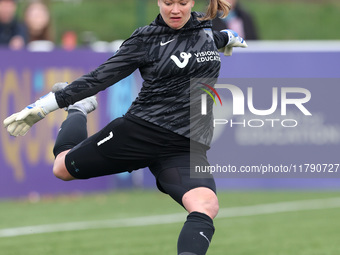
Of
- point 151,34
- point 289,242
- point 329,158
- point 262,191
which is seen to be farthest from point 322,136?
point 151,34

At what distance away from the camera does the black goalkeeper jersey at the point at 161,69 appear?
6.04m

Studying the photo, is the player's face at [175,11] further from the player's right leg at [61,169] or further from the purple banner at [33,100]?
the purple banner at [33,100]

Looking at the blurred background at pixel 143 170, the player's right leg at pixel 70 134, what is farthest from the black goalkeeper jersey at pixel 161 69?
the blurred background at pixel 143 170

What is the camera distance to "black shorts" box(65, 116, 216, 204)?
20.1 ft

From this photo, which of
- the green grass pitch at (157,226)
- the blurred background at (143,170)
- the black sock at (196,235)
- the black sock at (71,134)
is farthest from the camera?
the blurred background at (143,170)

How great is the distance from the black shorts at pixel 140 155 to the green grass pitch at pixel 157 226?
1.73 m

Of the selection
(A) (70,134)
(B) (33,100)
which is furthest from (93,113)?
(A) (70,134)

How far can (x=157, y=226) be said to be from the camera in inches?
378

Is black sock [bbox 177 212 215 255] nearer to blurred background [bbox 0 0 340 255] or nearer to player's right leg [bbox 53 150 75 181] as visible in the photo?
player's right leg [bbox 53 150 75 181]

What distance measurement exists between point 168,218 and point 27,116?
14.3ft

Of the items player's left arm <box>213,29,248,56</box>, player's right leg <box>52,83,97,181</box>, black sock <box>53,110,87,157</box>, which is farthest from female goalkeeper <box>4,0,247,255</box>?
black sock <box>53,110,87,157</box>

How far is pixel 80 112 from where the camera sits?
7.14m

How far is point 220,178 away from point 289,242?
146 inches

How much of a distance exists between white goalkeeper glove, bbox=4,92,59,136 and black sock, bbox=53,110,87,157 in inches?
29.8
